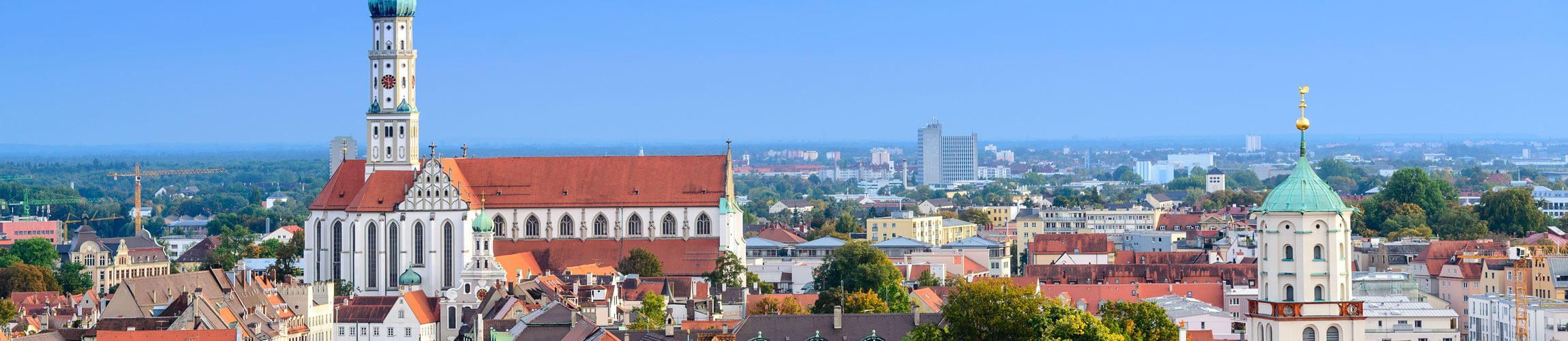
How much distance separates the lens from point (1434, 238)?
140 meters

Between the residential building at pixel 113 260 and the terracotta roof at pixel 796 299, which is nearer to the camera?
the terracotta roof at pixel 796 299

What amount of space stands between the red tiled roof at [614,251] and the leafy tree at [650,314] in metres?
19.7

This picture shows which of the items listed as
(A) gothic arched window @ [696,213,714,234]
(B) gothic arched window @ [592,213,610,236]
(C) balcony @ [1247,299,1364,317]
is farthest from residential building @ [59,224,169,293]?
(C) balcony @ [1247,299,1364,317]

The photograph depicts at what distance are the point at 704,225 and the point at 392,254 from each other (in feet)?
45.1

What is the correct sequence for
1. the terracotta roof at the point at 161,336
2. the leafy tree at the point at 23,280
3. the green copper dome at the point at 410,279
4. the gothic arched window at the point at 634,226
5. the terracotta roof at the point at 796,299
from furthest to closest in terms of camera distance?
the leafy tree at the point at 23,280 → the gothic arched window at the point at 634,226 → the green copper dome at the point at 410,279 → the terracotta roof at the point at 796,299 → the terracotta roof at the point at 161,336

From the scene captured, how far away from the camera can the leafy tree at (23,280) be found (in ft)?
397

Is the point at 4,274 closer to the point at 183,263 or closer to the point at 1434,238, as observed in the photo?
the point at 183,263

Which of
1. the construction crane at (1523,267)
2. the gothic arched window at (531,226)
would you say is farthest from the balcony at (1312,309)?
the gothic arched window at (531,226)

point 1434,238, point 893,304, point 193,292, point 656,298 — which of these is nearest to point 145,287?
point 193,292

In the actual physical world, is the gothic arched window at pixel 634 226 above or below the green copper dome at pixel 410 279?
above

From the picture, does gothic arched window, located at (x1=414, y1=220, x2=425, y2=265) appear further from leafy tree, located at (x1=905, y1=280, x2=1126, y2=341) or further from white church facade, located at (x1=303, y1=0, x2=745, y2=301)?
leafy tree, located at (x1=905, y1=280, x2=1126, y2=341)

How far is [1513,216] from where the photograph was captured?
485ft

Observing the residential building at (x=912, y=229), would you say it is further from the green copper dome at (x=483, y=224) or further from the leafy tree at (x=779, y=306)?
the leafy tree at (x=779, y=306)

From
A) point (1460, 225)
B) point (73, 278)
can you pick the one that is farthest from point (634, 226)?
point (1460, 225)
